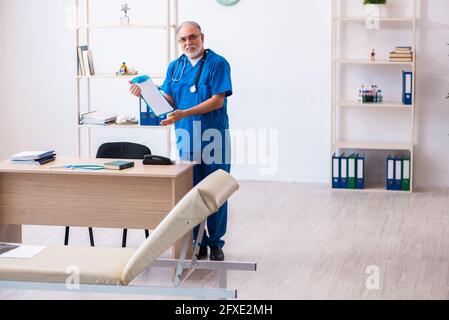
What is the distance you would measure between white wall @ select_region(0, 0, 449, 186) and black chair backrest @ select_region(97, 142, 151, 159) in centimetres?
263

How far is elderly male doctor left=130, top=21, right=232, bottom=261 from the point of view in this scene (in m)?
5.04

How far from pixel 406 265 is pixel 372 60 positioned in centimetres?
284

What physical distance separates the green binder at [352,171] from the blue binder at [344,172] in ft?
0.09

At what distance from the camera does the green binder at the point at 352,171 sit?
7484 millimetres

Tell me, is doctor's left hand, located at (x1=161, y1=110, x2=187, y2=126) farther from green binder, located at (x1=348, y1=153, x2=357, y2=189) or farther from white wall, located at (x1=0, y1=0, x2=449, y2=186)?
white wall, located at (x1=0, y1=0, x2=449, y2=186)

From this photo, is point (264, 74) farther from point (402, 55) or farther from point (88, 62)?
point (88, 62)

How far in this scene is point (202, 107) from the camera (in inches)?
196

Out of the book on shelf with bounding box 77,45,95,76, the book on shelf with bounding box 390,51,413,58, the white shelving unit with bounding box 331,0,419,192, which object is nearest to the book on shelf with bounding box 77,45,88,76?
the book on shelf with bounding box 77,45,95,76

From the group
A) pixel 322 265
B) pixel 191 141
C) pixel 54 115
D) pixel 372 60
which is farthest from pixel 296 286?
pixel 54 115

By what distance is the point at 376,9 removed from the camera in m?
7.40

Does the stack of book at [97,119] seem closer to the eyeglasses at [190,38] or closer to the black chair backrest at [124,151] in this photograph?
the black chair backrest at [124,151]

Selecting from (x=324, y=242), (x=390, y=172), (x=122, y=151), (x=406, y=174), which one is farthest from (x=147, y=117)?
(x=406, y=174)
